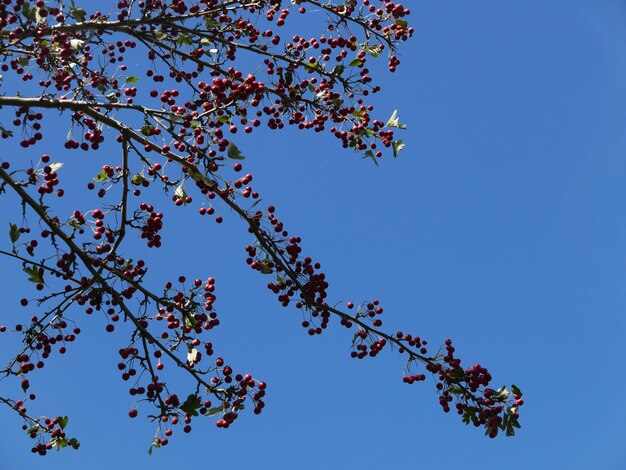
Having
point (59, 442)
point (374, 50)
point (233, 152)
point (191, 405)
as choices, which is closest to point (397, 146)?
point (374, 50)

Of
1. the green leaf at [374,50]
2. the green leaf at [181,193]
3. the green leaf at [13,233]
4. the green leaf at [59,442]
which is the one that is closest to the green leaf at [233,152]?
the green leaf at [181,193]

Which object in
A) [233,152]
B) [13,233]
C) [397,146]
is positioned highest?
[397,146]

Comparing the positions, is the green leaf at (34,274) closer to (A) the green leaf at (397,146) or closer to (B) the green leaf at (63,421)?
(B) the green leaf at (63,421)

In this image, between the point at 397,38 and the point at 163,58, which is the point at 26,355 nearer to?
the point at 163,58

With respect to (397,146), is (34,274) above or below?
below

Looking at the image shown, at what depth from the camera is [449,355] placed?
6273 mm

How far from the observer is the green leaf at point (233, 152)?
580 cm

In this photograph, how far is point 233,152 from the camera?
19.1 feet

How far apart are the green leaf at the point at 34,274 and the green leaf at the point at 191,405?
180 centimetres

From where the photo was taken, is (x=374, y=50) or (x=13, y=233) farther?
(x=374, y=50)

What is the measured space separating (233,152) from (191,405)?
2.33 m

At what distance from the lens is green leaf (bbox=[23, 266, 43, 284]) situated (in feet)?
19.1

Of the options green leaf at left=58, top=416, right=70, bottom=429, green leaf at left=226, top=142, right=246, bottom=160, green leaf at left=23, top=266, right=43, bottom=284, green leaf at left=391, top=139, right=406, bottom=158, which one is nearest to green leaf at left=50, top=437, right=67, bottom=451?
green leaf at left=58, top=416, right=70, bottom=429

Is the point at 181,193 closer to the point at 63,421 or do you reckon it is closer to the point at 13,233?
the point at 13,233
